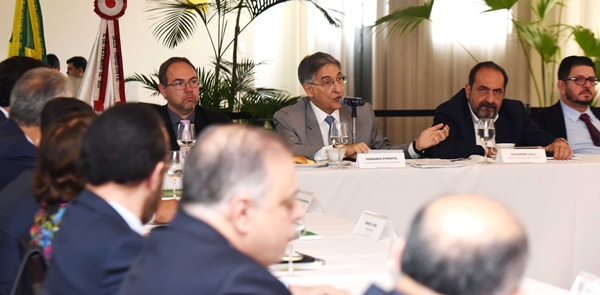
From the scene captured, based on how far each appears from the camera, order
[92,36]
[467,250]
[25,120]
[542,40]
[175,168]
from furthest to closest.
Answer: [92,36]
[542,40]
[25,120]
[175,168]
[467,250]

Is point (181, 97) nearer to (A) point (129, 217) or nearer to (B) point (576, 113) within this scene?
(B) point (576, 113)

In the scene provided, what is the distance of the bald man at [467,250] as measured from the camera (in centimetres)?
80

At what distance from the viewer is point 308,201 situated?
266cm

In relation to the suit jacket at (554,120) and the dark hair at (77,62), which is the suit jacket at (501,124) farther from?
the dark hair at (77,62)

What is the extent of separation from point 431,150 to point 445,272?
338 centimetres

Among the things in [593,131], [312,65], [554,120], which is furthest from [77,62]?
[593,131]

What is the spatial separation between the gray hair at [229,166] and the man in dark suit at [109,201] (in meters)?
0.38

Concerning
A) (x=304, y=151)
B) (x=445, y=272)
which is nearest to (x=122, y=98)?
(x=304, y=151)

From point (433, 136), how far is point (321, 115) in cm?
67

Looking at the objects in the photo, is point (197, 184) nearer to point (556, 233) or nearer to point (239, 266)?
point (239, 266)

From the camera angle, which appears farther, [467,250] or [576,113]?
[576,113]

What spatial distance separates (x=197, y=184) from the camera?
1063 mm

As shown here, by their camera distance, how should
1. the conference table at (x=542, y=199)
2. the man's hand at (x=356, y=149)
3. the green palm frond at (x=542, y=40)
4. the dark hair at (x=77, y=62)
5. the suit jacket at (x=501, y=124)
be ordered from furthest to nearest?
the dark hair at (x=77, y=62) < the green palm frond at (x=542, y=40) < the suit jacket at (x=501, y=124) < the man's hand at (x=356, y=149) < the conference table at (x=542, y=199)

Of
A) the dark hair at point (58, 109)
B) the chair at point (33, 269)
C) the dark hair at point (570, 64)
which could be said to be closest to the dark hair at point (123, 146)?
the chair at point (33, 269)
